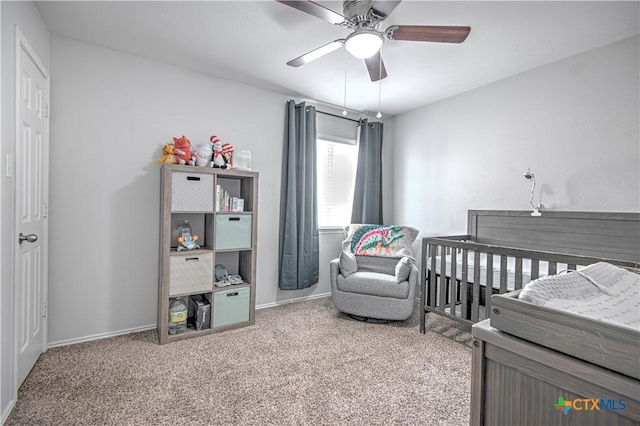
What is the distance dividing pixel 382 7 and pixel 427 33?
13.7 inches

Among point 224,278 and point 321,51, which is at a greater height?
point 321,51

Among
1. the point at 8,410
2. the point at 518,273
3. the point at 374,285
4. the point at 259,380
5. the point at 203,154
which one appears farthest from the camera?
the point at 374,285

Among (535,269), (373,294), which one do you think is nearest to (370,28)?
Result: (535,269)

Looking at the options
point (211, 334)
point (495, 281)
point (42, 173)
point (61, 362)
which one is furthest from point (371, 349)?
point (42, 173)

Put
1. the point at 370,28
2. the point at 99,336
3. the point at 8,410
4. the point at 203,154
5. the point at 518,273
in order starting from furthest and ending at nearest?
1. the point at 203,154
2. the point at 99,336
3. the point at 518,273
4. the point at 370,28
5. the point at 8,410

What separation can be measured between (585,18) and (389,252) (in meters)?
2.32

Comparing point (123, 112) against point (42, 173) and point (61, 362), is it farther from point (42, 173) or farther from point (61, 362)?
point (61, 362)

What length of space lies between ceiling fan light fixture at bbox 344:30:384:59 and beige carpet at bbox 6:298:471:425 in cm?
200

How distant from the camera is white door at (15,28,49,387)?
5.64 ft

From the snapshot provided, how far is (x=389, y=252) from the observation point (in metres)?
3.25

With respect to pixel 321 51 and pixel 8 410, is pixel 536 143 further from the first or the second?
pixel 8 410

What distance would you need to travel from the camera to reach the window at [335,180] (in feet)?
12.4

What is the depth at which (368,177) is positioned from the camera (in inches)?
155

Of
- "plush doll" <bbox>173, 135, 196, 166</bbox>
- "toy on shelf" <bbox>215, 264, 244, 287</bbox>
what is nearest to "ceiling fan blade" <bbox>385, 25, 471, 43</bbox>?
"plush doll" <bbox>173, 135, 196, 166</bbox>
